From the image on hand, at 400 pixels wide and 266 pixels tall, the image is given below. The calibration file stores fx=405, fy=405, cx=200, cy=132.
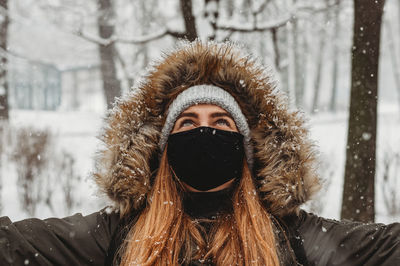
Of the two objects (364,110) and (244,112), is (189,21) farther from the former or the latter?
(244,112)

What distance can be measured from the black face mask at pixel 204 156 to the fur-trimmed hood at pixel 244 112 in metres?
0.18

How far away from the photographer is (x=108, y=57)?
8.04m

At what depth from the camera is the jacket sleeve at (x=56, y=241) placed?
187 cm

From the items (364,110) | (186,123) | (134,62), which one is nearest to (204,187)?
(186,123)

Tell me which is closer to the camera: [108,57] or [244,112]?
[244,112]

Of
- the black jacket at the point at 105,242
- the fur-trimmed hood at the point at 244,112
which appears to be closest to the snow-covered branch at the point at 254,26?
the fur-trimmed hood at the point at 244,112

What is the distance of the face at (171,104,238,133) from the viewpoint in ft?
7.19

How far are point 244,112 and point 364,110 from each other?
195 centimetres

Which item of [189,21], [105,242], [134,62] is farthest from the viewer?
[134,62]

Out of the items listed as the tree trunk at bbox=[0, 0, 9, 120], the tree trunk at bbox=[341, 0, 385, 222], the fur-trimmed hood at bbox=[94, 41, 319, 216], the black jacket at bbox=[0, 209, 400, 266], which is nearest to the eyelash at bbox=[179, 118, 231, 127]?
the fur-trimmed hood at bbox=[94, 41, 319, 216]

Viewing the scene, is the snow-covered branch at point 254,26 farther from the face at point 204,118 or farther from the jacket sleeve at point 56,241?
the jacket sleeve at point 56,241

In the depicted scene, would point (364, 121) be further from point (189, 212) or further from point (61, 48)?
point (61, 48)

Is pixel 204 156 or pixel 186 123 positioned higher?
pixel 186 123

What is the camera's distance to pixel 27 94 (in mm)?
21094
